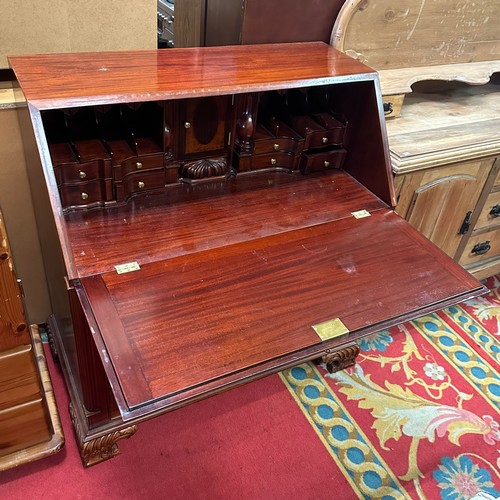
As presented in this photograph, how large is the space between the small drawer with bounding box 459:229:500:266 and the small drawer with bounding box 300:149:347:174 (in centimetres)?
88

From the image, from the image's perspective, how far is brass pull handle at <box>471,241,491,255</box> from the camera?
7.13ft

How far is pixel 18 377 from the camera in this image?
4.18 feet

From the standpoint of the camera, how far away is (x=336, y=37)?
1606 millimetres

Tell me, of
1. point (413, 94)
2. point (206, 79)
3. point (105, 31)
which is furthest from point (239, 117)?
point (413, 94)

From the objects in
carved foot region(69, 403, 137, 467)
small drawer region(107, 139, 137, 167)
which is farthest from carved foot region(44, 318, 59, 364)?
small drawer region(107, 139, 137, 167)

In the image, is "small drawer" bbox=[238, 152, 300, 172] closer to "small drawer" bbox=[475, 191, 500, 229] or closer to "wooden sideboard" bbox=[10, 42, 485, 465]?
"wooden sideboard" bbox=[10, 42, 485, 465]

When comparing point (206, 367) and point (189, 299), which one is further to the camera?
point (189, 299)

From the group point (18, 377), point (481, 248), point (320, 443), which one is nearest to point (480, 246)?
point (481, 248)

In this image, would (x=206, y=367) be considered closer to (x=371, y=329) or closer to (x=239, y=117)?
(x=371, y=329)

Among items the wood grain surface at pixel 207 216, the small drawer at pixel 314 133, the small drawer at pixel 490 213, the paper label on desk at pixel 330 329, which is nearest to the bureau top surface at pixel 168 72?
the small drawer at pixel 314 133

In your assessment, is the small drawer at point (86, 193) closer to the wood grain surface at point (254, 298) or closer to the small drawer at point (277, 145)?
the wood grain surface at point (254, 298)

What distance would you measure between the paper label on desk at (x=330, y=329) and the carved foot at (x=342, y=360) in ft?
2.41

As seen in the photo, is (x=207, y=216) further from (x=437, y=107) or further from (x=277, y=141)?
(x=437, y=107)

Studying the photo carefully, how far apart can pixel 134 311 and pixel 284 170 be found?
72 centimetres
